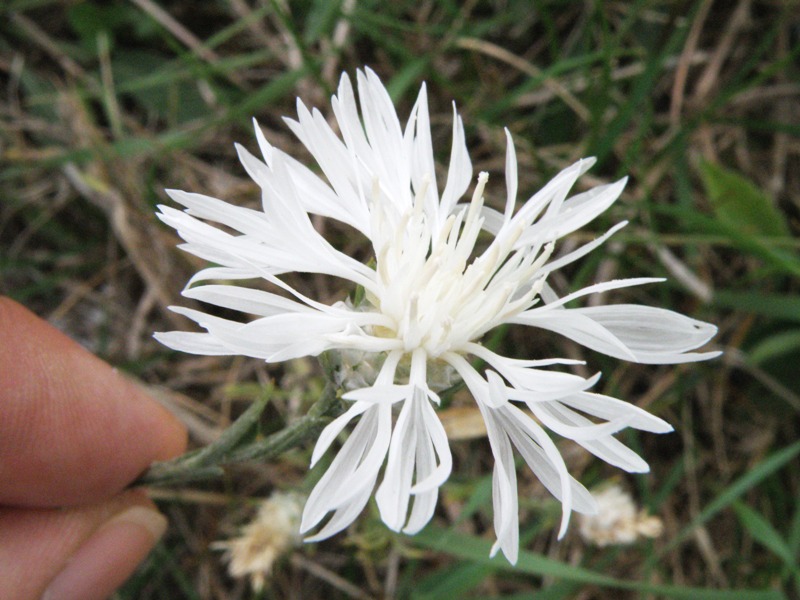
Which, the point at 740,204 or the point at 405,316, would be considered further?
the point at 740,204

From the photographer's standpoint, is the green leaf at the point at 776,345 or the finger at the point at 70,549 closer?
the finger at the point at 70,549

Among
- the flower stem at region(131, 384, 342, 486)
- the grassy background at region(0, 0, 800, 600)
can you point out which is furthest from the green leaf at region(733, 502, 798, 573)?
the flower stem at region(131, 384, 342, 486)

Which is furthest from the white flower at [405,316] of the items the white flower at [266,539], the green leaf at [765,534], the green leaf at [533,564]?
the green leaf at [765,534]

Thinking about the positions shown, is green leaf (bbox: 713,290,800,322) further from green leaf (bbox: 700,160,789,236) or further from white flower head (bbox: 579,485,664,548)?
white flower head (bbox: 579,485,664,548)

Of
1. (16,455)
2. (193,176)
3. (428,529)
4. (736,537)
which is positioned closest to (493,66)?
(193,176)

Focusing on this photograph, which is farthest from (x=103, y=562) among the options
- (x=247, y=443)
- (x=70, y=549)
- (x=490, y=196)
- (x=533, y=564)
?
(x=490, y=196)

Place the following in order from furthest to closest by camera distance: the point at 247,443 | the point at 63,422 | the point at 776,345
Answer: the point at 776,345 < the point at 63,422 < the point at 247,443

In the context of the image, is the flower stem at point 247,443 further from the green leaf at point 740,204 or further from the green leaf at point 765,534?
the green leaf at point 740,204

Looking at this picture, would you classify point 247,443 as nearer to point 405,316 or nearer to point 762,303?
point 405,316
